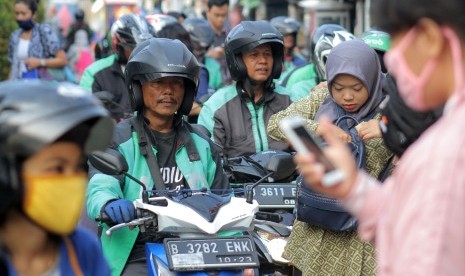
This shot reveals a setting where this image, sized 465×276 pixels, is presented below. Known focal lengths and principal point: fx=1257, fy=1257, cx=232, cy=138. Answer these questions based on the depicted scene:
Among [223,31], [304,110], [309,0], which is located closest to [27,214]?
[304,110]

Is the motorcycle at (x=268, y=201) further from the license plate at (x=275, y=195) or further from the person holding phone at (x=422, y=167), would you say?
the person holding phone at (x=422, y=167)

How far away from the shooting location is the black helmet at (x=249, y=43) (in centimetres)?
905

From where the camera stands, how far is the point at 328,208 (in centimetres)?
610

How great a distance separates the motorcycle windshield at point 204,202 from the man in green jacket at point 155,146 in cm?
32

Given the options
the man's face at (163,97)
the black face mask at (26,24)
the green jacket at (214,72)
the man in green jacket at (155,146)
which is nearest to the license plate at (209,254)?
the man in green jacket at (155,146)

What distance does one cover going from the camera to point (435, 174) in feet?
9.72

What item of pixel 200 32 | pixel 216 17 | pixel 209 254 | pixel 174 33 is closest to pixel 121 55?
pixel 174 33

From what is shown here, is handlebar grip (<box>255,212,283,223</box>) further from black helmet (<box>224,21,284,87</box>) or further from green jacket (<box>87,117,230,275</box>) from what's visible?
black helmet (<box>224,21,284,87</box>)

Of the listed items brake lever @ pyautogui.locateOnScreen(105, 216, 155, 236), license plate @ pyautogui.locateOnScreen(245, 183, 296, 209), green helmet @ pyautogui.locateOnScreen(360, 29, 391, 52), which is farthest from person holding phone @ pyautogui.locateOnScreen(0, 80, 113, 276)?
green helmet @ pyautogui.locateOnScreen(360, 29, 391, 52)

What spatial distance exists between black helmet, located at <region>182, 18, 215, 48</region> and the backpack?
8729 mm

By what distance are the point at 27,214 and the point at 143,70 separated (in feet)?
11.1

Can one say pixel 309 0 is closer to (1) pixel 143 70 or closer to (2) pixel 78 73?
(2) pixel 78 73

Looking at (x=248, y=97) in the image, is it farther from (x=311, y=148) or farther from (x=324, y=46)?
(x=311, y=148)

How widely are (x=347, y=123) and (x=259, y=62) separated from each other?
2827mm
